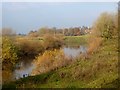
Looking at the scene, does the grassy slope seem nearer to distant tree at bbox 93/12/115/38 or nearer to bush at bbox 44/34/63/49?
distant tree at bbox 93/12/115/38

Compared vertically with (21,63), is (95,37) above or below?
above

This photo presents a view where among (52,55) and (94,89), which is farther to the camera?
(52,55)

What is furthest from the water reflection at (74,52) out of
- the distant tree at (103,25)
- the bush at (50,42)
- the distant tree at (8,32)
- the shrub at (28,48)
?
the distant tree at (8,32)

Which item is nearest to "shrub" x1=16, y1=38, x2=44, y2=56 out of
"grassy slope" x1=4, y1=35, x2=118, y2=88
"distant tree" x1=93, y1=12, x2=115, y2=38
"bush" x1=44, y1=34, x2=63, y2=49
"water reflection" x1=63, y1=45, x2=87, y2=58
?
"bush" x1=44, y1=34, x2=63, y2=49

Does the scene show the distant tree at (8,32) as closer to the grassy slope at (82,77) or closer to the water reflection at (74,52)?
the water reflection at (74,52)

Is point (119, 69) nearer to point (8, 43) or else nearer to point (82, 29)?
point (8, 43)

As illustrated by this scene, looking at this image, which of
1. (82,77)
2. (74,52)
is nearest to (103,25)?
(74,52)

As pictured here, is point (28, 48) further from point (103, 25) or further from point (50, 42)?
point (103, 25)

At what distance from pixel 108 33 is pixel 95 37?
10.4 feet

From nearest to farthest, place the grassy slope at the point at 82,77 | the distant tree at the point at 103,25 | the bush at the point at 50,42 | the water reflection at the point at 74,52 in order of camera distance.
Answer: the grassy slope at the point at 82,77
the water reflection at the point at 74,52
the distant tree at the point at 103,25
the bush at the point at 50,42

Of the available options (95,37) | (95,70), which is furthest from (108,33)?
(95,70)

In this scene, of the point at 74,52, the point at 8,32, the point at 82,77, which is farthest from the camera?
the point at 8,32

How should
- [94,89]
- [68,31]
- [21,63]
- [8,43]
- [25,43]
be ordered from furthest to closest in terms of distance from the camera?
[68,31], [25,43], [21,63], [8,43], [94,89]

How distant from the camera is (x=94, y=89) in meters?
10.4
